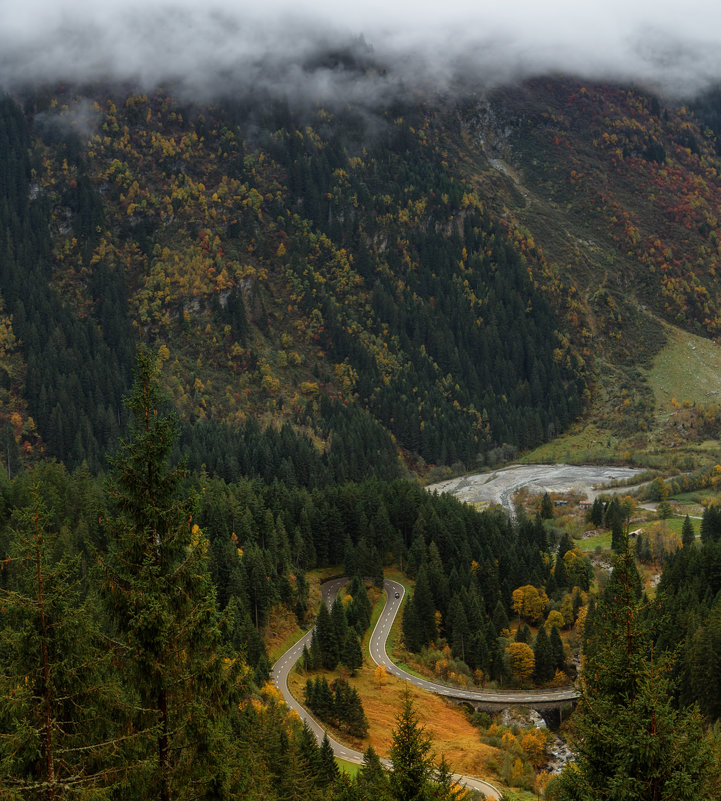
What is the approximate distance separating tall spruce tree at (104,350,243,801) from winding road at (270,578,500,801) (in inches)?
1866

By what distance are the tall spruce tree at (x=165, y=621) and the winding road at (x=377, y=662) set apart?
47387 millimetres

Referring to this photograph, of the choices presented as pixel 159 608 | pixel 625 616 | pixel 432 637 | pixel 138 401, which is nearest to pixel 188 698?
pixel 159 608

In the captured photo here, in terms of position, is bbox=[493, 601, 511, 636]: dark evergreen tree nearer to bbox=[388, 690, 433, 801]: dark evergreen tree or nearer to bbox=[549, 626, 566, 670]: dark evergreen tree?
bbox=[549, 626, 566, 670]: dark evergreen tree

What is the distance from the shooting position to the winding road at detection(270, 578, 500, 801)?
74.3m

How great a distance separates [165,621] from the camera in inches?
820

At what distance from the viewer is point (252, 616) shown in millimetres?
116875

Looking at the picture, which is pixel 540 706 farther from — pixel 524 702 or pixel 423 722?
pixel 423 722

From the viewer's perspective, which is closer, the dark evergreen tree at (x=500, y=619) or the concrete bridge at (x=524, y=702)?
the concrete bridge at (x=524, y=702)

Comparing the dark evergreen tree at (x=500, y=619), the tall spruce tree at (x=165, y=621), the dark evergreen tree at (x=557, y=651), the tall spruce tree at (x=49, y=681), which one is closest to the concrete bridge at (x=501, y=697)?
the dark evergreen tree at (x=557, y=651)

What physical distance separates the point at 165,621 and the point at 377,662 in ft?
325

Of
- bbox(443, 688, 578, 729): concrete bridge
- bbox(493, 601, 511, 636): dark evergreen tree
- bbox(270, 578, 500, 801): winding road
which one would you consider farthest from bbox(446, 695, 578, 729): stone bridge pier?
bbox(493, 601, 511, 636): dark evergreen tree

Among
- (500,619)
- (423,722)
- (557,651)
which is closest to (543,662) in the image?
(557,651)

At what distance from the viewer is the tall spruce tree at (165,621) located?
68.9 ft

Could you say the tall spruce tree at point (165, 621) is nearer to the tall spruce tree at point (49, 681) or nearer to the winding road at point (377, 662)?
the tall spruce tree at point (49, 681)
